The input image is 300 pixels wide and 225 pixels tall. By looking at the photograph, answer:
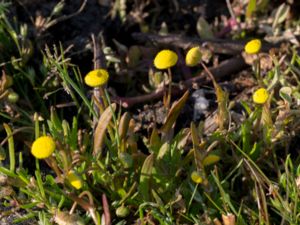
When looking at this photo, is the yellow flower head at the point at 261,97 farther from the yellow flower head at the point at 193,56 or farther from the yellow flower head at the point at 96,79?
the yellow flower head at the point at 96,79

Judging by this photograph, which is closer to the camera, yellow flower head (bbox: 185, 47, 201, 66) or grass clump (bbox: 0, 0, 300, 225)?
grass clump (bbox: 0, 0, 300, 225)

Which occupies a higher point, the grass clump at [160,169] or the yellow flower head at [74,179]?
the yellow flower head at [74,179]

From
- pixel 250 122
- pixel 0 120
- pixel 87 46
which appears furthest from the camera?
pixel 87 46

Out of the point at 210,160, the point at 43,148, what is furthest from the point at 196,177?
the point at 43,148

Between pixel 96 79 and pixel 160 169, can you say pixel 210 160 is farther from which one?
pixel 96 79

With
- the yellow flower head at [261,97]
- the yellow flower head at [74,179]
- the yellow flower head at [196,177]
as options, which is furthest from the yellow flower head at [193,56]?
the yellow flower head at [74,179]

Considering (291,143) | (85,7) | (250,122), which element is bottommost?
(291,143)

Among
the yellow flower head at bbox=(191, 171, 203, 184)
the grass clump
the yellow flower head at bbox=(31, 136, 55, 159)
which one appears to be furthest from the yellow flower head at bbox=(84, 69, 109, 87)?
the yellow flower head at bbox=(191, 171, 203, 184)

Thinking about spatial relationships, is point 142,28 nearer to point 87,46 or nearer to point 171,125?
point 87,46

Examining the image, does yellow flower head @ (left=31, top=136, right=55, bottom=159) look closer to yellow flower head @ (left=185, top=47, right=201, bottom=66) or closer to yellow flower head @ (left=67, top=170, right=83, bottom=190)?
yellow flower head @ (left=67, top=170, right=83, bottom=190)

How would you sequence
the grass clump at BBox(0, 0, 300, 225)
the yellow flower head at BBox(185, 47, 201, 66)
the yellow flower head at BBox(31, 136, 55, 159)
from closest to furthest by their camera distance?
the yellow flower head at BBox(31, 136, 55, 159) → the grass clump at BBox(0, 0, 300, 225) → the yellow flower head at BBox(185, 47, 201, 66)

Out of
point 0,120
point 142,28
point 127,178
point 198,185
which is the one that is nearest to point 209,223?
point 198,185
